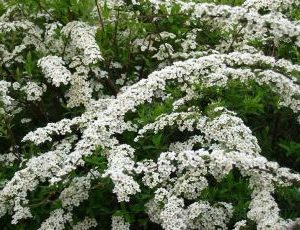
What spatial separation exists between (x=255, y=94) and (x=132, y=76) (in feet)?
4.11

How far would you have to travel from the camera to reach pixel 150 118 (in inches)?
161

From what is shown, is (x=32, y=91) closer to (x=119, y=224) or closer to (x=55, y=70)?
(x=55, y=70)

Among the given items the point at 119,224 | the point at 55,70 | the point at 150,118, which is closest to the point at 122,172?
the point at 119,224

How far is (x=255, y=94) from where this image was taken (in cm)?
446

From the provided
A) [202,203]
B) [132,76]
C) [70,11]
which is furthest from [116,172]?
[70,11]

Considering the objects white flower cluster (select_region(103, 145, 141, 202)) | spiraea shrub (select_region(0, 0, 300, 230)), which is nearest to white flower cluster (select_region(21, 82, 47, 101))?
spiraea shrub (select_region(0, 0, 300, 230))

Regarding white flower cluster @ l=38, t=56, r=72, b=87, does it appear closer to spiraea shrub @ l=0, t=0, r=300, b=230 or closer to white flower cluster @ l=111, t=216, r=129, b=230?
spiraea shrub @ l=0, t=0, r=300, b=230

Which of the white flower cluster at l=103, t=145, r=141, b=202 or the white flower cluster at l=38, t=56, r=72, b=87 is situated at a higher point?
the white flower cluster at l=38, t=56, r=72, b=87

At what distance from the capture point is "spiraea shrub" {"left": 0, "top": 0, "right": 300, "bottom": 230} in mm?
3312

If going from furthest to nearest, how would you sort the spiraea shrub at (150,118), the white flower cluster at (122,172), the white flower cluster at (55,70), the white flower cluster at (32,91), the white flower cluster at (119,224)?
the white flower cluster at (32,91) → the white flower cluster at (55,70) → the white flower cluster at (119,224) → the spiraea shrub at (150,118) → the white flower cluster at (122,172)

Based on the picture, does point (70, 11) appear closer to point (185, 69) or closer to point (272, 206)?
point (185, 69)

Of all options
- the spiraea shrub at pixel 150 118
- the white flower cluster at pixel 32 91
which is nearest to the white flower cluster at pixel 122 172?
the spiraea shrub at pixel 150 118

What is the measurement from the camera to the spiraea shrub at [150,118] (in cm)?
331

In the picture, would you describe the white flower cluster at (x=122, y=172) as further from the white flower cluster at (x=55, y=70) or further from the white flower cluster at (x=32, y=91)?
the white flower cluster at (x=32, y=91)
